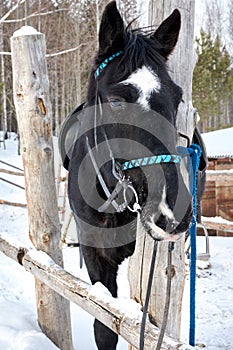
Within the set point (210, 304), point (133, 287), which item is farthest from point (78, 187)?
point (210, 304)

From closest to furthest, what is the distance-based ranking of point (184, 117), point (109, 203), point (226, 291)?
point (184, 117), point (109, 203), point (226, 291)

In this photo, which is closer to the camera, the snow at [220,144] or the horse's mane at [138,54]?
the horse's mane at [138,54]

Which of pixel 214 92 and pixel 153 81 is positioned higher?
pixel 214 92

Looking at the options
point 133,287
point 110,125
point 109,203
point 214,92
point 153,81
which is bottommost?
point 133,287

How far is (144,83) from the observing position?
4.81 feet

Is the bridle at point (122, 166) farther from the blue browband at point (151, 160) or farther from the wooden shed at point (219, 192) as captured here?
the wooden shed at point (219, 192)

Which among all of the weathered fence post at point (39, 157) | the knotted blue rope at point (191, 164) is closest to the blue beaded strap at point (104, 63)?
the knotted blue rope at point (191, 164)

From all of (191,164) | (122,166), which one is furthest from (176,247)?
(122,166)

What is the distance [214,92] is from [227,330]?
A: 2191cm

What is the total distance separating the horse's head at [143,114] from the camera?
4.29 feet

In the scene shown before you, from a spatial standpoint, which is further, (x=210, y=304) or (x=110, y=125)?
(x=210, y=304)

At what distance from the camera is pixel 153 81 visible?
148 centimetres

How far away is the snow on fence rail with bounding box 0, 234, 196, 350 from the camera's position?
144 cm

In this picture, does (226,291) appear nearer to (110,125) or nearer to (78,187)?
(78,187)
